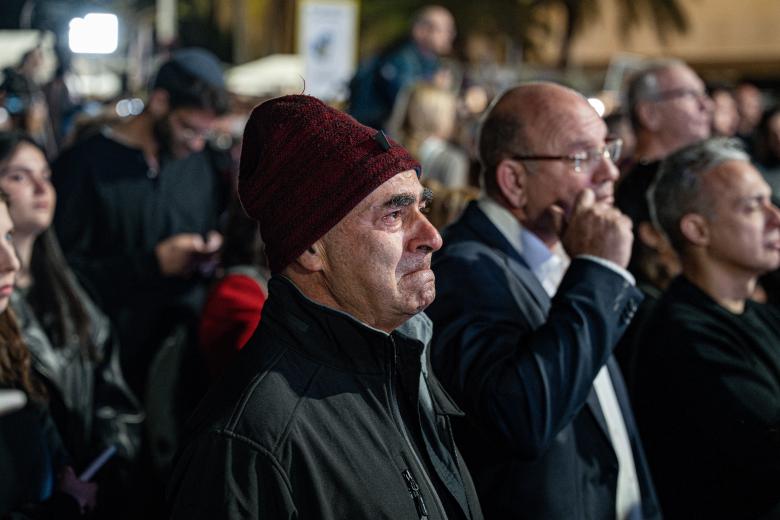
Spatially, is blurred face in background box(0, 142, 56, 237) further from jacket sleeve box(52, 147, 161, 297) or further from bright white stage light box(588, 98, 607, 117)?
bright white stage light box(588, 98, 607, 117)

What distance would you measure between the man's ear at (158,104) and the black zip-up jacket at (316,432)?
349 centimetres

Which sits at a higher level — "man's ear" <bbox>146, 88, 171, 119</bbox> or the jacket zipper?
"man's ear" <bbox>146, 88, 171, 119</bbox>

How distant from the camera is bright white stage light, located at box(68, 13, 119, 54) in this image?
657 centimetres

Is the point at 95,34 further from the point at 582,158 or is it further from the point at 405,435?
the point at 405,435

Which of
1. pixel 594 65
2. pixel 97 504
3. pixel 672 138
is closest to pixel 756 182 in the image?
pixel 672 138

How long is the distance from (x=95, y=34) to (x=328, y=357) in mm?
5397

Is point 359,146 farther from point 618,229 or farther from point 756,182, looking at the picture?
point 756,182

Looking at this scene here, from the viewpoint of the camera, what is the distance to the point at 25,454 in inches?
105

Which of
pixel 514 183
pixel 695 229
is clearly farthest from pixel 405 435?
pixel 695 229

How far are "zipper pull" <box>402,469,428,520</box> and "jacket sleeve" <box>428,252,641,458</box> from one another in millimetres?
528

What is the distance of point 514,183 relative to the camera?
283cm

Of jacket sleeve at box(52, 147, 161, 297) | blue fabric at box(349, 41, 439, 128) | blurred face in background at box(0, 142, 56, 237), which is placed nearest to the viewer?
blurred face in background at box(0, 142, 56, 237)

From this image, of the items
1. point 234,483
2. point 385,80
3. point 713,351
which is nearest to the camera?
point 234,483

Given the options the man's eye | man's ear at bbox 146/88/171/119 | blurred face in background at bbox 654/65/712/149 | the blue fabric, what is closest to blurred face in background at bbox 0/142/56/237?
man's ear at bbox 146/88/171/119
